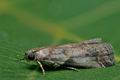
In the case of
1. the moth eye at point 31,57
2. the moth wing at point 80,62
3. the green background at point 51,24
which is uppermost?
the green background at point 51,24

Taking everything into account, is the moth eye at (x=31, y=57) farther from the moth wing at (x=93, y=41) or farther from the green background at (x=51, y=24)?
the moth wing at (x=93, y=41)

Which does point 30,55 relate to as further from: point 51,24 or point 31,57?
point 51,24

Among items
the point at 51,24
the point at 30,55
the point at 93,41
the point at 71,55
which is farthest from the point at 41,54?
the point at 51,24

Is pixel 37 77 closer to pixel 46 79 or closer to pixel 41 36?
pixel 46 79

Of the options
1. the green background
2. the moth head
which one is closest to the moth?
the moth head

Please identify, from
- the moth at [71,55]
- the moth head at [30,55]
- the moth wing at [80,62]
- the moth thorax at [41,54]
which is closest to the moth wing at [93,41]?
the moth at [71,55]

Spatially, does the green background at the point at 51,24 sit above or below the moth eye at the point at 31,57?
above

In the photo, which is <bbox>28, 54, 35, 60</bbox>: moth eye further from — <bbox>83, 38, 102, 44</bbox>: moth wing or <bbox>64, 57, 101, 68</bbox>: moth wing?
<bbox>83, 38, 102, 44</bbox>: moth wing

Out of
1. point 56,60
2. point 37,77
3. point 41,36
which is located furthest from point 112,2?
point 37,77

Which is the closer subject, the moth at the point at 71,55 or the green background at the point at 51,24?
the moth at the point at 71,55
